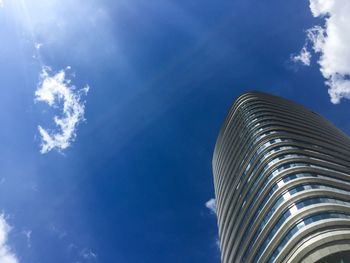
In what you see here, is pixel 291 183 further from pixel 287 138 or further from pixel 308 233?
pixel 287 138

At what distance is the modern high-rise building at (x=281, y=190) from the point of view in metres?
32.5

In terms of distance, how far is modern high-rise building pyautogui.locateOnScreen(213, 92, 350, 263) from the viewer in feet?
107

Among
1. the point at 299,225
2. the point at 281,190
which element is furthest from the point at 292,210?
the point at 281,190

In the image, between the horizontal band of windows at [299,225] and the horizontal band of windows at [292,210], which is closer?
the horizontal band of windows at [299,225]

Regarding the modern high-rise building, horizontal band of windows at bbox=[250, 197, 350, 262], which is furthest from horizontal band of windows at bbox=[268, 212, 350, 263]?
horizontal band of windows at bbox=[250, 197, 350, 262]

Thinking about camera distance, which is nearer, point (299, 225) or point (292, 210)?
point (299, 225)

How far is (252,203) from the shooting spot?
149 feet

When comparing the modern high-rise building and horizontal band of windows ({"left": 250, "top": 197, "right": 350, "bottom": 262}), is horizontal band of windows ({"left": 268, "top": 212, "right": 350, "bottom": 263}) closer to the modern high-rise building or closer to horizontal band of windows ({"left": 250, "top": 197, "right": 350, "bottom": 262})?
the modern high-rise building

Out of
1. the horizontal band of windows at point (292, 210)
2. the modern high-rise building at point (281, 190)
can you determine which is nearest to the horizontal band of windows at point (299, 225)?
the modern high-rise building at point (281, 190)

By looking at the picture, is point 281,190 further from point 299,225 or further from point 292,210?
point 299,225

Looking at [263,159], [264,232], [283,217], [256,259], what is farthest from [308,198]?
[263,159]

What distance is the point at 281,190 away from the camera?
39.9m

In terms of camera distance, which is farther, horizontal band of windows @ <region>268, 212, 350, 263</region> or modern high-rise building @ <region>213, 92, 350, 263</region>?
horizontal band of windows @ <region>268, 212, 350, 263</region>

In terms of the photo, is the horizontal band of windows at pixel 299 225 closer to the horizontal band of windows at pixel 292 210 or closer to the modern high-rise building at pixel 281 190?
the modern high-rise building at pixel 281 190
